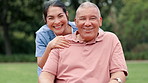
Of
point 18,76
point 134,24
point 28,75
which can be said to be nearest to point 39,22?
point 134,24

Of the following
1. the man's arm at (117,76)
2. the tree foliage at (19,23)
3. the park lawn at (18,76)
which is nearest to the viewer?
the man's arm at (117,76)

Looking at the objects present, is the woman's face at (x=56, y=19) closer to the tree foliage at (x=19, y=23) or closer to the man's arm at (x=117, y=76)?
the man's arm at (x=117, y=76)

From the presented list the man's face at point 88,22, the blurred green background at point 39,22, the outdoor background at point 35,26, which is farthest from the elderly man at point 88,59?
the blurred green background at point 39,22

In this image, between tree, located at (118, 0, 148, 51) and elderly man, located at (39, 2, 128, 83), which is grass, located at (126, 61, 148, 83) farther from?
tree, located at (118, 0, 148, 51)

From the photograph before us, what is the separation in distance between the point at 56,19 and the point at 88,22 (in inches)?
21.8

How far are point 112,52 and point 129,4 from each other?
98.0 feet

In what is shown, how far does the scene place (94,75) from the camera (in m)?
2.80

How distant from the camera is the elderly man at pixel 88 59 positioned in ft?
9.23

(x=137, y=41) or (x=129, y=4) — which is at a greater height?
(x=129, y=4)

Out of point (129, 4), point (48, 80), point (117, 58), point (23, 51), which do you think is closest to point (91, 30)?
point (117, 58)

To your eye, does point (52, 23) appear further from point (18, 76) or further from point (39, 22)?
point (39, 22)

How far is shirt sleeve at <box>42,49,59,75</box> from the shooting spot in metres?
2.88

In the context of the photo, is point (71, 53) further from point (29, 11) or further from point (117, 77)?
point (29, 11)

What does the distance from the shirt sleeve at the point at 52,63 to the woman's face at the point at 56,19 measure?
468mm
